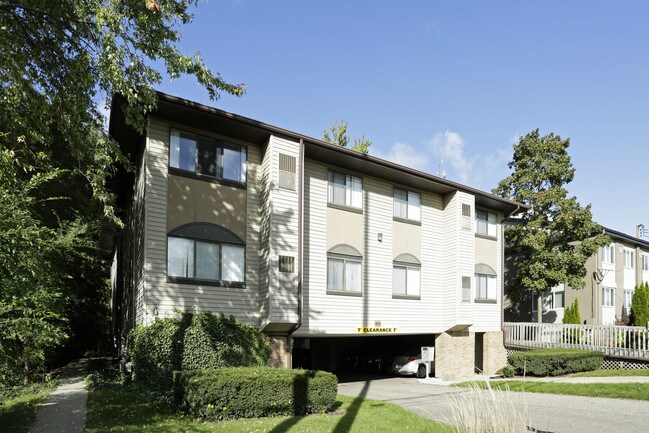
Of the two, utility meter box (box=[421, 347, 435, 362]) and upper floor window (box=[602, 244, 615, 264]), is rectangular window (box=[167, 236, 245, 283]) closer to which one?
utility meter box (box=[421, 347, 435, 362])

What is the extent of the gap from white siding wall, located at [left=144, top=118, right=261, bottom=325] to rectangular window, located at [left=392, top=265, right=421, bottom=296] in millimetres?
6076

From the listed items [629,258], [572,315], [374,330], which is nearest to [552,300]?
[572,315]

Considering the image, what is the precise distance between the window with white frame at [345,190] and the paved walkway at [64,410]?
9825mm

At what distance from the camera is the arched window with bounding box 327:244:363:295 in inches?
723

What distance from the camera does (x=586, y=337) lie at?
2305 cm

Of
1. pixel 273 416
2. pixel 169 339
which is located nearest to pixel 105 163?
pixel 169 339

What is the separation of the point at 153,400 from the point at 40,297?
4596 millimetres

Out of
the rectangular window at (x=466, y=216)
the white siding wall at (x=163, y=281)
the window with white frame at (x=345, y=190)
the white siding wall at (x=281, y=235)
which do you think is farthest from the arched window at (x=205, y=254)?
the rectangular window at (x=466, y=216)

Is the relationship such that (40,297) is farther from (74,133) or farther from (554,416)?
(554,416)

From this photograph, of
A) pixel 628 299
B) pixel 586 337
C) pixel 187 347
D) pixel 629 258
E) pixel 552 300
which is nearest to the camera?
pixel 187 347

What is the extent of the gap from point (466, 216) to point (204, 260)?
11534mm

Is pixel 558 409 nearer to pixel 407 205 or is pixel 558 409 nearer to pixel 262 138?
pixel 407 205

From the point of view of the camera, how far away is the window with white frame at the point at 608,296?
1332 inches

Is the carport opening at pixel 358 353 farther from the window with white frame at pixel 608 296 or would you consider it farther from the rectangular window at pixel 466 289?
the window with white frame at pixel 608 296
